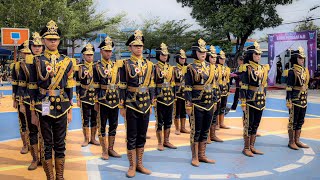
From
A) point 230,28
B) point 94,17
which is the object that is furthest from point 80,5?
point 230,28

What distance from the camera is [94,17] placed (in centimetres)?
3866

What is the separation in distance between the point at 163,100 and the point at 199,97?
1.63 m

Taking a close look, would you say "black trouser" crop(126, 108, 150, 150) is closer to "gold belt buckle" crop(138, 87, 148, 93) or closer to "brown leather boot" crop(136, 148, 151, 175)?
"brown leather boot" crop(136, 148, 151, 175)

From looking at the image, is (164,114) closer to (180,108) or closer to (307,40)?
(180,108)

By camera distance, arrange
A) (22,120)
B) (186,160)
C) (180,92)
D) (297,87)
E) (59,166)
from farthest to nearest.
A: 1. (180,92)
2. (297,87)
3. (22,120)
4. (186,160)
5. (59,166)

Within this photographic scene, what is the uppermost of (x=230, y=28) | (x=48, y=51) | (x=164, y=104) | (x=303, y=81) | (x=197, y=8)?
(x=197, y=8)

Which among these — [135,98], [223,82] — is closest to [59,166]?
[135,98]

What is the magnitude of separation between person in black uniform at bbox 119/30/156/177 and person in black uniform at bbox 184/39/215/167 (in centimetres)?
86

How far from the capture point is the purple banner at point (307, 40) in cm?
2188

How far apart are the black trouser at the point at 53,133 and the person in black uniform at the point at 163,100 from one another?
3087mm

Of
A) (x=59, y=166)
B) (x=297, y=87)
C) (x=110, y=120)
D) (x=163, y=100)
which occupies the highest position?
(x=297, y=87)

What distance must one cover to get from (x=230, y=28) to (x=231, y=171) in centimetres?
1821

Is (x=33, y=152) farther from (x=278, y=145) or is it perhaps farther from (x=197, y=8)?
(x=197, y=8)

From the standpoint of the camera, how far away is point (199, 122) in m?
6.52
